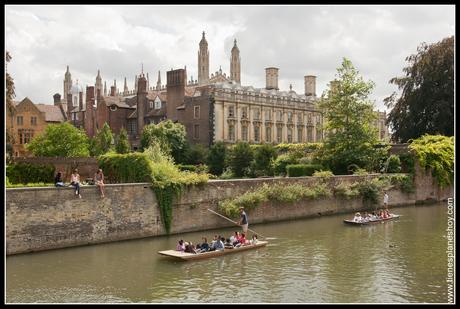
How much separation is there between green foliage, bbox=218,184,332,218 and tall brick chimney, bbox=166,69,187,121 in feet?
106

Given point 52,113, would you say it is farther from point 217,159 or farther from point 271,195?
point 271,195

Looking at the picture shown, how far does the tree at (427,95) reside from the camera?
41750 mm

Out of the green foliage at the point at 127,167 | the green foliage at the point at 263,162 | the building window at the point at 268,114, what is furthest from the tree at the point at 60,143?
the green foliage at the point at 127,167

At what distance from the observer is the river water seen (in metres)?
14.2

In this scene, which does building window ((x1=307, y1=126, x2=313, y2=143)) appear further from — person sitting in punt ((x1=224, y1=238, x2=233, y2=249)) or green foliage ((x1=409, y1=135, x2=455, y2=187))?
person sitting in punt ((x1=224, y1=238, x2=233, y2=249))

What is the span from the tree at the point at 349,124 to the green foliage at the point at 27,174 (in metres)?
18.8

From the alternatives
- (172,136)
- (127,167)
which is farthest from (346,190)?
(172,136)

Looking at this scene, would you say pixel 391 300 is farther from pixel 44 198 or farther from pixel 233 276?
pixel 44 198

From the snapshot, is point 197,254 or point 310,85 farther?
point 310,85

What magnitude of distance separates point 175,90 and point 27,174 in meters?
A: 28.9

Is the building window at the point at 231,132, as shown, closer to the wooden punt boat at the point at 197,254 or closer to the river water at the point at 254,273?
the river water at the point at 254,273

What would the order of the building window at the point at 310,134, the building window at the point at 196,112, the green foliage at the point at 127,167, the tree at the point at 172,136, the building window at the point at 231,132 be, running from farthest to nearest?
the building window at the point at 310,134 < the building window at the point at 231,132 < the building window at the point at 196,112 < the tree at the point at 172,136 < the green foliage at the point at 127,167

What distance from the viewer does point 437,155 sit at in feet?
126

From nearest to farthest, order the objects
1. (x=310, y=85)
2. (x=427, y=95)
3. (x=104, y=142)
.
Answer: (x=427, y=95) < (x=104, y=142) < (x=310, y=85)
